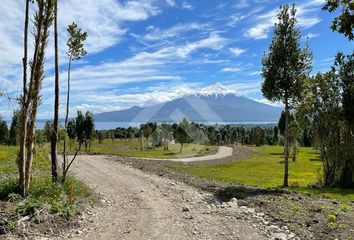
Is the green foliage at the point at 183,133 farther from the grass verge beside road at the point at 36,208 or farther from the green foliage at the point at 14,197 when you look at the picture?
the green foliage at the point at 14,197

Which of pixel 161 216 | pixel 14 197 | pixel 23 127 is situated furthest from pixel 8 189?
pixel 161 216

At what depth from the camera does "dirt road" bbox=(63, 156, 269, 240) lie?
1534 centimetres

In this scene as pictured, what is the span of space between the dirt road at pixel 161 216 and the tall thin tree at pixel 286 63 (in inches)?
461

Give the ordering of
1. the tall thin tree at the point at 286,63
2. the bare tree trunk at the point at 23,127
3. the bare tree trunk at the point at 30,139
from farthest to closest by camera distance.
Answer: the tall thin tree at the point at 286,63
the bare tree trunk at the point at 30,139
the bare tree trunk at the point at 23,127

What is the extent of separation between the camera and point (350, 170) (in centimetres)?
3697

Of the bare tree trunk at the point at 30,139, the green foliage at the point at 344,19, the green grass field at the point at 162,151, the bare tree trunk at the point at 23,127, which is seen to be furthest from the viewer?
the green grass field at the point at 162,151

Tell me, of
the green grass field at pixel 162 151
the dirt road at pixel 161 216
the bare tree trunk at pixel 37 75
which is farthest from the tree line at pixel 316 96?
the green grass field at pixel 162 151

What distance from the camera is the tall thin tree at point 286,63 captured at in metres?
31.9

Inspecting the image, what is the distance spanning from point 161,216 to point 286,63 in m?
19.1

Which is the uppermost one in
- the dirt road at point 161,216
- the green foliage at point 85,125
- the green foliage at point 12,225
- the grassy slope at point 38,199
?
the green foliage at point 85,125

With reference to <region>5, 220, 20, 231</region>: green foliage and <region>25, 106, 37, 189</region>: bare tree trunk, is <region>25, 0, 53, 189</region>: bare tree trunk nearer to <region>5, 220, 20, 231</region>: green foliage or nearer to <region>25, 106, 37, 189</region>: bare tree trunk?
<region>25, 106, 37, 189</region>: bare tree trunk

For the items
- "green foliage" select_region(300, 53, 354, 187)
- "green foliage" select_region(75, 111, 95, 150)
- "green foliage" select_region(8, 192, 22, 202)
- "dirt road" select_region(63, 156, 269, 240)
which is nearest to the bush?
"green foliage" select_region(8, 192, 22, 202)

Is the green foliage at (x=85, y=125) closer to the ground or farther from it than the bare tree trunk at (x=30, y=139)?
farther from it

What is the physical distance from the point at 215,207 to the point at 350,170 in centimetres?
2144
